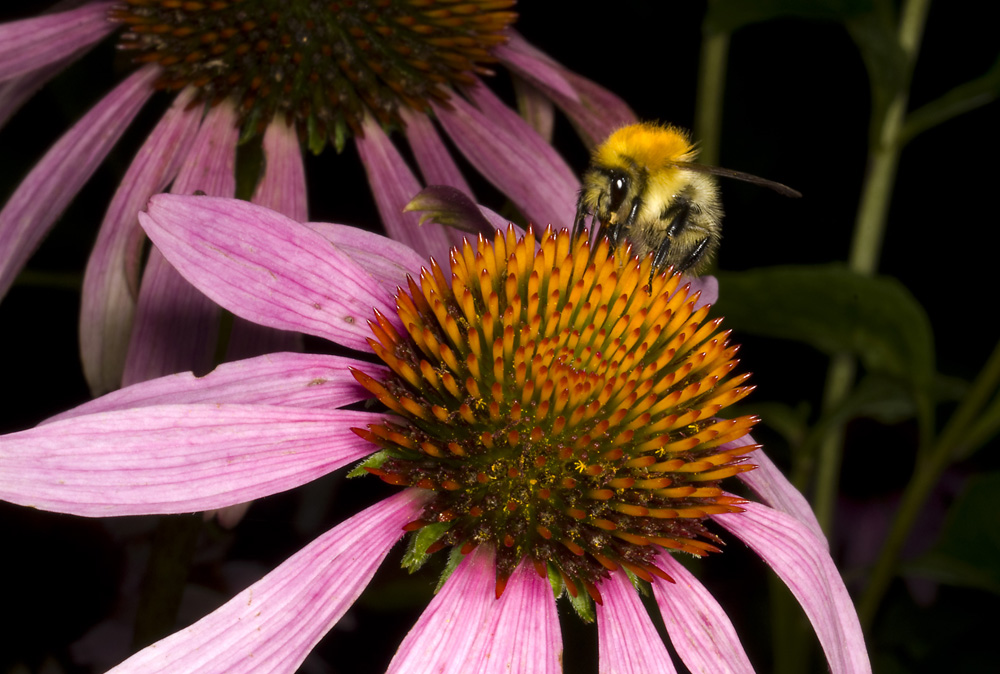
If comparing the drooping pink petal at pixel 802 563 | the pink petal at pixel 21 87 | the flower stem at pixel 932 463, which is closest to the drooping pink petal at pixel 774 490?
the drooping pink petal at pixel 802 563

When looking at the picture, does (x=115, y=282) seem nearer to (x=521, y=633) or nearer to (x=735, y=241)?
(x=521, y=633)

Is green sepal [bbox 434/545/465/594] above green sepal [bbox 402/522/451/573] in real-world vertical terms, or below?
below

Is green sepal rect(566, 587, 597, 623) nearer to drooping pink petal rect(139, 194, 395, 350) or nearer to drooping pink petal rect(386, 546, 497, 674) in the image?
drooping pink petal rect(386, 546, 497, 674)

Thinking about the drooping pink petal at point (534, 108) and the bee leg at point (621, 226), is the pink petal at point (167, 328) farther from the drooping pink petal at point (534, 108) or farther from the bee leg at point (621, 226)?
the drooping pink petal at point (534, 108)

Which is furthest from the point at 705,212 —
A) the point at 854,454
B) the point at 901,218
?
the point at 854,454

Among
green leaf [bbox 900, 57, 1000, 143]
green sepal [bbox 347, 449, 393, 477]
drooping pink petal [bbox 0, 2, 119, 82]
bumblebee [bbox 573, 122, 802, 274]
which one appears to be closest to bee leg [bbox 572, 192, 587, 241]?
bumblebee [bbox 573, 122, 802, 274]

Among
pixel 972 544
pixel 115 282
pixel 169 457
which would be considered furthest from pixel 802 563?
pixel 115 282
